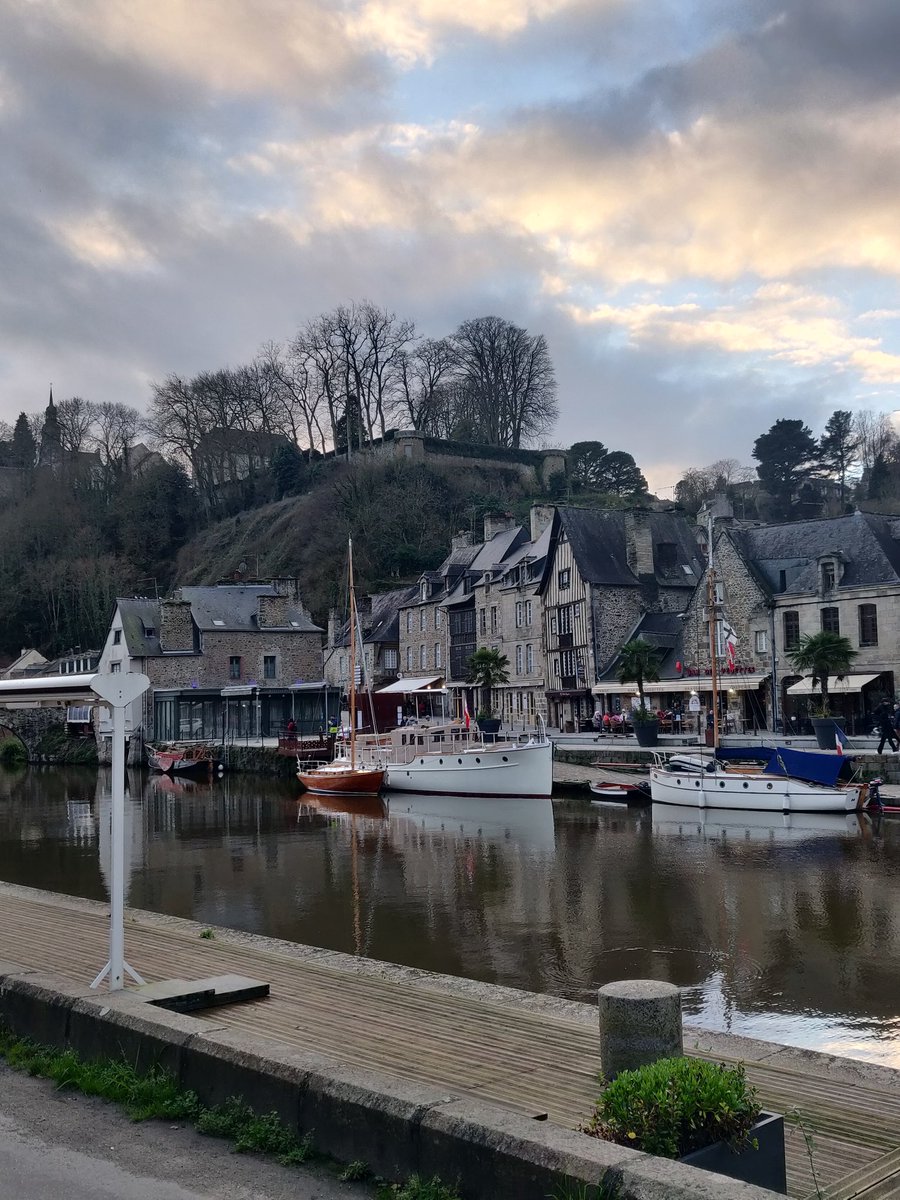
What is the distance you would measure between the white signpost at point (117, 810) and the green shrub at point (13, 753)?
50545 mm

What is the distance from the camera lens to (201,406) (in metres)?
72.5

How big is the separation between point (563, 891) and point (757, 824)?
29.7 ft

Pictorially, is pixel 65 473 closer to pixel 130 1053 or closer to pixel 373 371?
pixel 373 371

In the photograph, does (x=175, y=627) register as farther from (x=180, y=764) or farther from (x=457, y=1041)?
(x=457, y=1041)

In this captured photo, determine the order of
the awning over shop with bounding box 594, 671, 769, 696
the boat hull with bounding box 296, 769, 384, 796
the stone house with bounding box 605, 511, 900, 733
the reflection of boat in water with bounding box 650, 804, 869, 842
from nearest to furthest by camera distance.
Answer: the reflection of boat in water with bounding box 650, 804, 869, 842, the stone house with bounding box 605, 511, 900, 733, the boat hull with bounding box 296, 769, 384, 796, the awning over shop with bounding box 594, 671, 769, 696

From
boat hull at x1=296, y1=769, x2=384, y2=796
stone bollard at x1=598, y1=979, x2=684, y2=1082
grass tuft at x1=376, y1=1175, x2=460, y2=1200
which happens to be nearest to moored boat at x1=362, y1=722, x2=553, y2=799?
boat hull at x1=296, y1=769, x2=384, y2=796

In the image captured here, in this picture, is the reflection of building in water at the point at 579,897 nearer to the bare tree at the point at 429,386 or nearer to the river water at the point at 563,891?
the river water at the point at 563,891

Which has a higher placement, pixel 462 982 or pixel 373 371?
pixel 373 371

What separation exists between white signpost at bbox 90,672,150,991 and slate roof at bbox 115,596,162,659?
133ft

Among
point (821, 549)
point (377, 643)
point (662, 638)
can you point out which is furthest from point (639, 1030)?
point (377, 643)

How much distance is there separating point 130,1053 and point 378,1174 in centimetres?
183

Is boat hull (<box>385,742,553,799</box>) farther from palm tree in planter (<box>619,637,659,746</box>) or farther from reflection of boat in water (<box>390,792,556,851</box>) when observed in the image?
palm tree in planter (<box>619,637,659,746</box>)

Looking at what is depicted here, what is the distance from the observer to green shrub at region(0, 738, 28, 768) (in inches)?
2135

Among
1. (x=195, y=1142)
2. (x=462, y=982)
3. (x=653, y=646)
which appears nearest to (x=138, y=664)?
(x=653, y=646)
